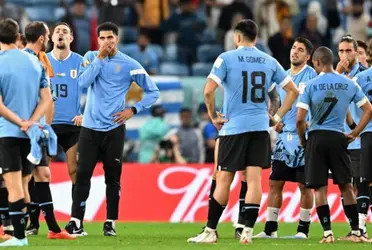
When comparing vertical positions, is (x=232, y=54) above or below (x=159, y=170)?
above

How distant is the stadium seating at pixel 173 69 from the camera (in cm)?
2595

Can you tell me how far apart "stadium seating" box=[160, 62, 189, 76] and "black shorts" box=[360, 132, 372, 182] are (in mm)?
10051

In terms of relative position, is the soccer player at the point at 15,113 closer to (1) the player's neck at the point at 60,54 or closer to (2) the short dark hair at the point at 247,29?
(2) the short dark hair at the point at 247,29

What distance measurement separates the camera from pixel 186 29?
26828mm

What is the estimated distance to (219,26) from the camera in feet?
89.0

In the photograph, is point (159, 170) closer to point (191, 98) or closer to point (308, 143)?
point (191, 98)

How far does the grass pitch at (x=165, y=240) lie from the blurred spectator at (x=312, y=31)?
25.7 feet

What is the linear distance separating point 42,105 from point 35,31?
153 cm

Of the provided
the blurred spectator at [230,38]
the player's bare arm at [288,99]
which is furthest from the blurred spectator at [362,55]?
the blurred spectator at [230,38]

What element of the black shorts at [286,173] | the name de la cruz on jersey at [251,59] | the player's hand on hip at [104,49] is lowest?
the black shorts at [286,173]

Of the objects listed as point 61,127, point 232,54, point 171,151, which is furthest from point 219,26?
point 232,54

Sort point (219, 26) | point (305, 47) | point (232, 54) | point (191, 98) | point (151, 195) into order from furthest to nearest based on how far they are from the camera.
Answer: point (219, 26)
point (191, 98)
point (151, 195)
point (305, 47)
point (232, 54)

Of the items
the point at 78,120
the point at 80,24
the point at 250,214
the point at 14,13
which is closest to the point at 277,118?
the point at 250,214

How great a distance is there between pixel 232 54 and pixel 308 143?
5.05ft
